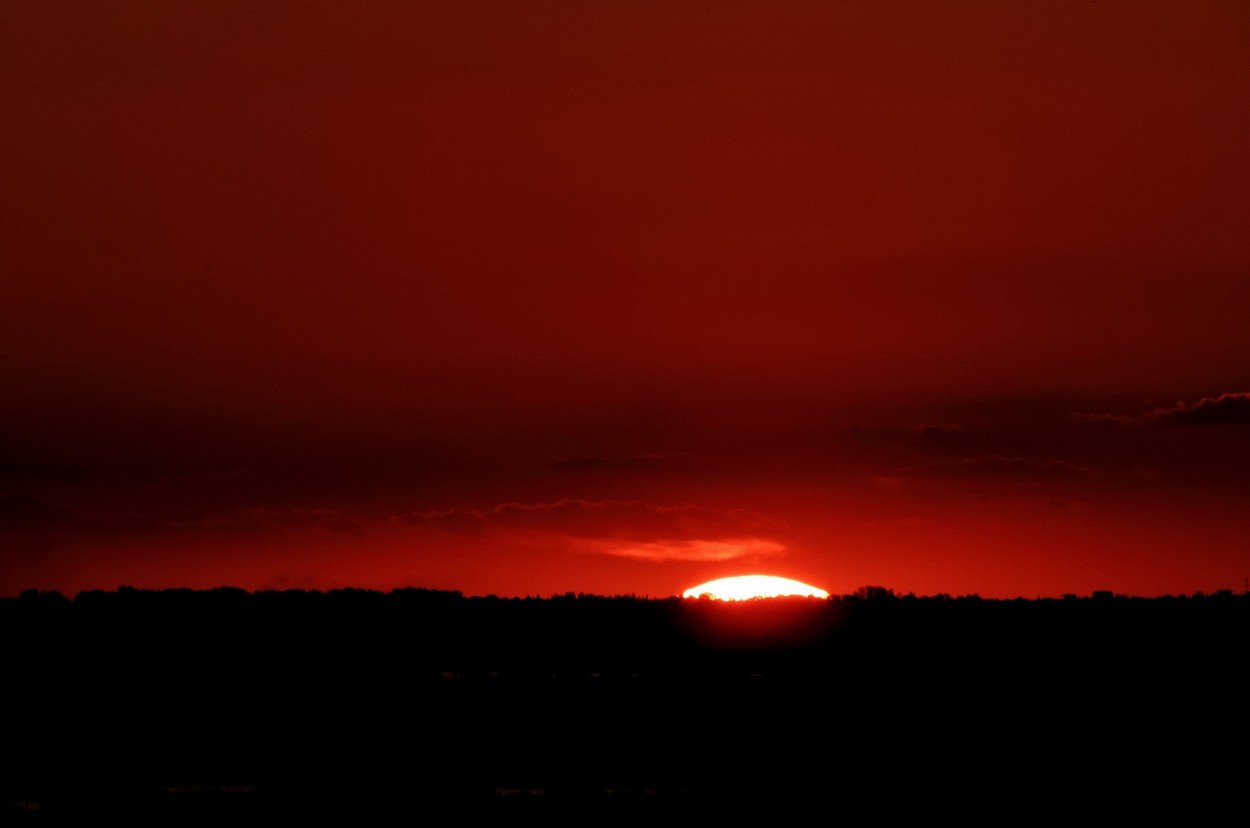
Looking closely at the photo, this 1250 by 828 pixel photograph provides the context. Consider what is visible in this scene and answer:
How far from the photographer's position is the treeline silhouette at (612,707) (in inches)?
1062

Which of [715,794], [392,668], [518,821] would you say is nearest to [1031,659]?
[392,668]

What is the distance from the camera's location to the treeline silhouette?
2697cm

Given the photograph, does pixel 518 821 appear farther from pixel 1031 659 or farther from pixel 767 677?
pixel 1031 659

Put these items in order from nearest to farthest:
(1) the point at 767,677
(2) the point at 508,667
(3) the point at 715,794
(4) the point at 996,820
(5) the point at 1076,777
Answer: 1. (4) the point at 996,820
2. (3) the point at 715,794
3. (5) the point at 1076,777
4. (1) the point at 767,677
5. (2) the point at 508,667

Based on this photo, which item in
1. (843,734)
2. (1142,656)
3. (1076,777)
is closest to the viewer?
(1076,777)

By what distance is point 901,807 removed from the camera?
82.9 feet

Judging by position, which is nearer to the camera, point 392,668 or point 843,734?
point 843,734

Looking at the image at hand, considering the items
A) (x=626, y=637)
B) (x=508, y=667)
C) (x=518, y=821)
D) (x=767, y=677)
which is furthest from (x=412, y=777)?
(x=626, y=637)

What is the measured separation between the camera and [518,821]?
2430cm

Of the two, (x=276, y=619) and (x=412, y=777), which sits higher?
(x=276, y=619)

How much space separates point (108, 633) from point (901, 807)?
40.1 m

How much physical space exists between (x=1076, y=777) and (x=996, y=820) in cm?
524

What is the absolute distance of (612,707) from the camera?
131 feet

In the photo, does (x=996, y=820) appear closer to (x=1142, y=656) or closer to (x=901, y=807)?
(x=901, y=807)
